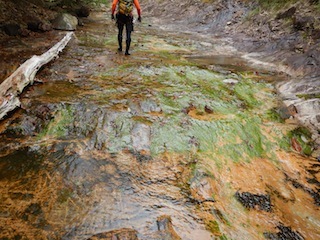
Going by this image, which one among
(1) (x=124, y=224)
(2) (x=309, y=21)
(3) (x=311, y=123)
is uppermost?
(2) (x=309, y=21)

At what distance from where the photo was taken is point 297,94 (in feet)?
21.4

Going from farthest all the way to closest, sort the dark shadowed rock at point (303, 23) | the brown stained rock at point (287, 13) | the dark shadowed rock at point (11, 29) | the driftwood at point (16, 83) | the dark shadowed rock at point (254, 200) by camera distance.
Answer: the brown stained rock at point (287, 13), the dark shadowed rock at point (303, 23), the dark shadowed rock at point (11, 29), the driftwood at point (16, 83), the dark shadowed rock at point (254, 200)

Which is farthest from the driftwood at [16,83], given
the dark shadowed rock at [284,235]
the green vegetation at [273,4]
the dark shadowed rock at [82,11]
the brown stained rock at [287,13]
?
the green vegetation at [273,4]

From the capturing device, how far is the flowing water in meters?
3.08

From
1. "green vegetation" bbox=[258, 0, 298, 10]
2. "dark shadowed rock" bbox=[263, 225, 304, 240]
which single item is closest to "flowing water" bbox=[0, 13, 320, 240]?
"dark shadowed rock" bbox=[263, 225, 304, 240]

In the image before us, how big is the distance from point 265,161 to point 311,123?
6.01 feet

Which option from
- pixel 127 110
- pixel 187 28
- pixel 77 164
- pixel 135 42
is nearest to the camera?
pixel 77 164

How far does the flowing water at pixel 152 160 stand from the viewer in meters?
3.08

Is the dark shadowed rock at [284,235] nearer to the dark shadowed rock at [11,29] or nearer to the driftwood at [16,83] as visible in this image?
the driftwood at [16,83]

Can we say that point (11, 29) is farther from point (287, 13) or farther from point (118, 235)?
point (287, 13)

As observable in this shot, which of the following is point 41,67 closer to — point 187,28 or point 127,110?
point 127,110

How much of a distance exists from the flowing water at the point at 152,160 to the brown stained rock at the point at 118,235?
0.22 feet

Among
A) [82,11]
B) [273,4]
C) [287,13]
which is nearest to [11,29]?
[82,11]

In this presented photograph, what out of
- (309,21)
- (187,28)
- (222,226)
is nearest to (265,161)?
(222,226)
